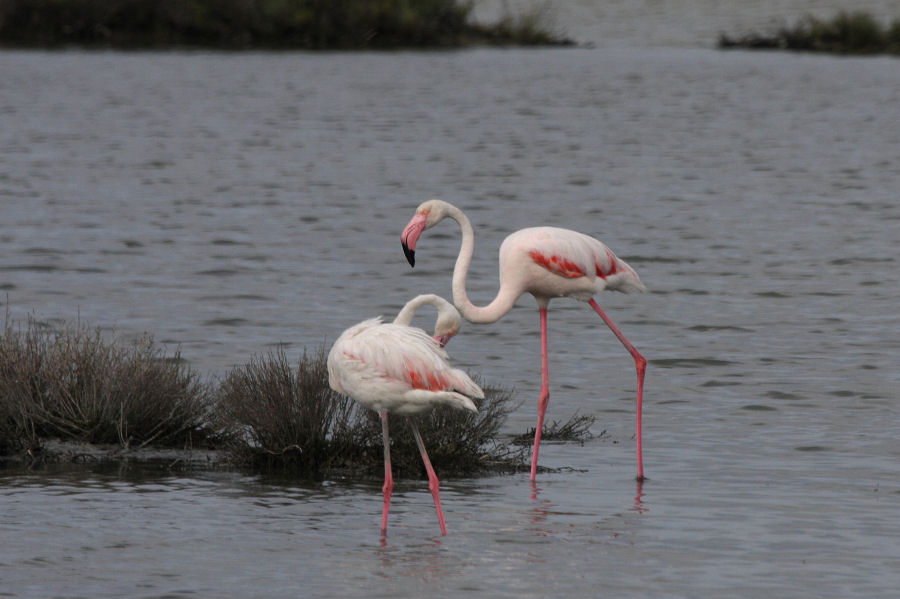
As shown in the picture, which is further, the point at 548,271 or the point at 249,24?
the point at 249,24

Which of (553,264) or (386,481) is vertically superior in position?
(553,264)

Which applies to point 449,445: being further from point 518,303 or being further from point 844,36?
point 844,36

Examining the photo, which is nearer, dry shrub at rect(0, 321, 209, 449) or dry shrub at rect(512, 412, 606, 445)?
dry shrub at rect(0, 321, 209, 449)

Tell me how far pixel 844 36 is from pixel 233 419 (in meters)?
50.6

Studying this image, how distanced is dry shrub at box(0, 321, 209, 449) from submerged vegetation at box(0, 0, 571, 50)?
156 ft

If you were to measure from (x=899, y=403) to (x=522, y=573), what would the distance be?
18.8ft

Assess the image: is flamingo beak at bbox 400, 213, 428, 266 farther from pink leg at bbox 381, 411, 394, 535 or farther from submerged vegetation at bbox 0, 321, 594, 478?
submerged vegetation at bbox 0, 321, 594, 478

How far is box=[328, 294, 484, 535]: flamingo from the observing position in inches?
342

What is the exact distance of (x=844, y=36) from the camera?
189 feet

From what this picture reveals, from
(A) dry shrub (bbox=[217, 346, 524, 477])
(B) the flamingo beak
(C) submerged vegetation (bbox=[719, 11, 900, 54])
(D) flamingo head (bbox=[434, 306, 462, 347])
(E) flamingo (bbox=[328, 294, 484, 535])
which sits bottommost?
(A) dry shrub (bbox=[217, 346, 524, 477])

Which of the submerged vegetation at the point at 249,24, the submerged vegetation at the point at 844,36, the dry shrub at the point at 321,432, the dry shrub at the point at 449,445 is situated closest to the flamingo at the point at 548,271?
the dry shrub at the point at 449,445

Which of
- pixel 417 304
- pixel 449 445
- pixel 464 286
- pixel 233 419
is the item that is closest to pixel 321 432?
pixel 233 419

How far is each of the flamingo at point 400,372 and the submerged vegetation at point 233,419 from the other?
4.89 ft

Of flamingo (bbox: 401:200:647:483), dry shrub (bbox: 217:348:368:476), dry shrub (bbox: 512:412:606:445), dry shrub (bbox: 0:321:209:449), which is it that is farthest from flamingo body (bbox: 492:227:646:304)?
dry shrub (bbox: 0:321:209:449)
